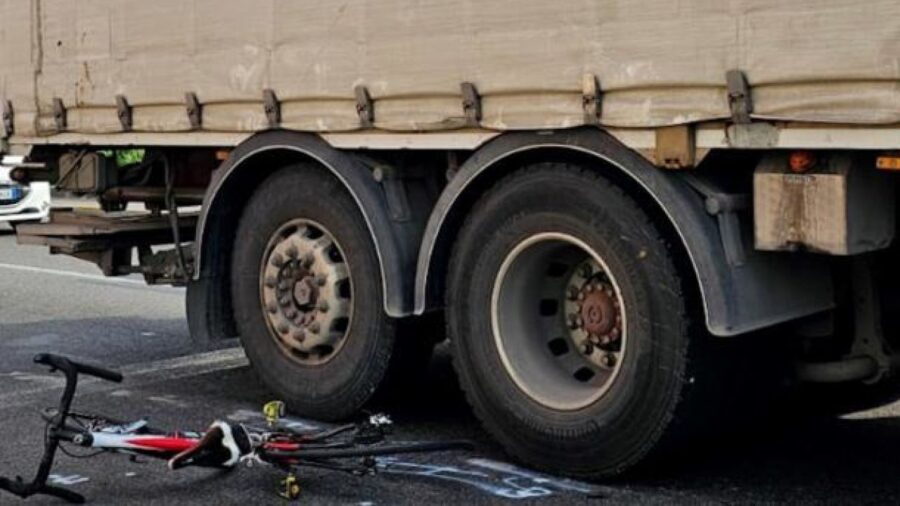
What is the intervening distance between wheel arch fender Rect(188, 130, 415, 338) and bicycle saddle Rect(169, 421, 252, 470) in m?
0.99

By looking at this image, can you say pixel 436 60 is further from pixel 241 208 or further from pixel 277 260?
pixel 241 208

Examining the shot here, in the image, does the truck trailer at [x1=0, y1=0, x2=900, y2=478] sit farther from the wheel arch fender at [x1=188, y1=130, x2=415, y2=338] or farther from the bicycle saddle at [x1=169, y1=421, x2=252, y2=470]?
the bicycle saddle at [x1=169, y1=421, x2=252, y2=470]

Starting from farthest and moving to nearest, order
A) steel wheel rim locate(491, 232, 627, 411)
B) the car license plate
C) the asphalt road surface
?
the car license plate < steel wheel rim locate(491, 232, 627, 411) < the asphalt road surface

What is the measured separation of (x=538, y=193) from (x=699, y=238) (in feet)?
2.65

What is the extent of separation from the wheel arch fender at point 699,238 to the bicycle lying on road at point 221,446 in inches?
42.9

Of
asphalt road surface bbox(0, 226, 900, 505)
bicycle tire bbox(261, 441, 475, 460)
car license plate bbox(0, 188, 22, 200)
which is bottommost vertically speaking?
asphalt road surface bbox(0, 226, 900, 505)

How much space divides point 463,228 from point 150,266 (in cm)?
275

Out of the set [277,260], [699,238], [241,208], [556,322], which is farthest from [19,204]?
[699,238]

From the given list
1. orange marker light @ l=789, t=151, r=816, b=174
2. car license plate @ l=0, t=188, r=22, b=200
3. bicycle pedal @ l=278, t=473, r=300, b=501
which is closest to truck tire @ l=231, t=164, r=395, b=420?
bicycle pedal @ l=278, t=473, r=300, b=501

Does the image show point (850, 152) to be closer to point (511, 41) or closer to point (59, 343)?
point (511, 41)

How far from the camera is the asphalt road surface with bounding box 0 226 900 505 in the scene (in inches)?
220

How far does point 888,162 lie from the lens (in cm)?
466

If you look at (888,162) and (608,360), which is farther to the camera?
(608,360)

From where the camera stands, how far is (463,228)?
603 cm
